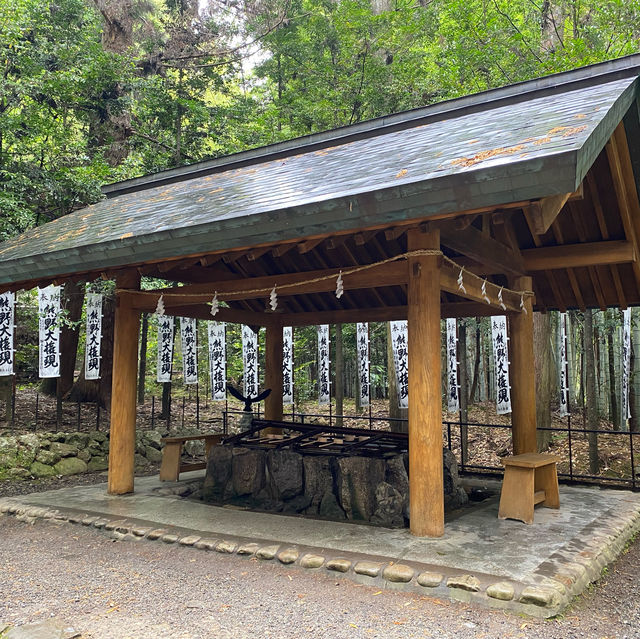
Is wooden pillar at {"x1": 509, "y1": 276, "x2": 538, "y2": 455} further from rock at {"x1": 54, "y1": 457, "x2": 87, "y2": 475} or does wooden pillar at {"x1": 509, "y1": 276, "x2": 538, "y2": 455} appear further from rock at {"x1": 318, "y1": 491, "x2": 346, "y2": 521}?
rock at {"x1": 54, "y1": 457, "x2": 87, "y2": 475}

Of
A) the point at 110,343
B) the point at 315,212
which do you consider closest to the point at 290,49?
the point at 110,343

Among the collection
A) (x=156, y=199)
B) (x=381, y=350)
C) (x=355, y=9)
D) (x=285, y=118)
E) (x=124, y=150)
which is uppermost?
(x=355, y=9)

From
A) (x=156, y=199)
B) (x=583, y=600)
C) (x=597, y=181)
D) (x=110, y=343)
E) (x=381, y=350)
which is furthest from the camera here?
(x=381, y=350)

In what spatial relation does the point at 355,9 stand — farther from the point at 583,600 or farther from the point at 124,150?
the point at 583,600

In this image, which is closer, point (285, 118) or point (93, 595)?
point (93, 595)

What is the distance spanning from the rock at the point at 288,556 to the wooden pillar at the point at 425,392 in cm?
105

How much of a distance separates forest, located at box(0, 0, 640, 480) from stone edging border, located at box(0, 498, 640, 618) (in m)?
5.48

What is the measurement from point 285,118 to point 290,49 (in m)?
2.15

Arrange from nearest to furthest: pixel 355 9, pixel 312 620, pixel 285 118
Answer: pixel 312 620
pixel 355 9
pixel 285 118

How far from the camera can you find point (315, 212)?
3.99 metres

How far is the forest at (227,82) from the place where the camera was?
1025 cm

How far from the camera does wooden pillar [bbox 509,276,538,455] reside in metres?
6.50

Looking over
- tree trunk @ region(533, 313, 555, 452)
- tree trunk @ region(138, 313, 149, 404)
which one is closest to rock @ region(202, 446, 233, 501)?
tree trunk @ region(138, 313, 149, 404)

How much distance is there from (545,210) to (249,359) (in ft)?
26.5
